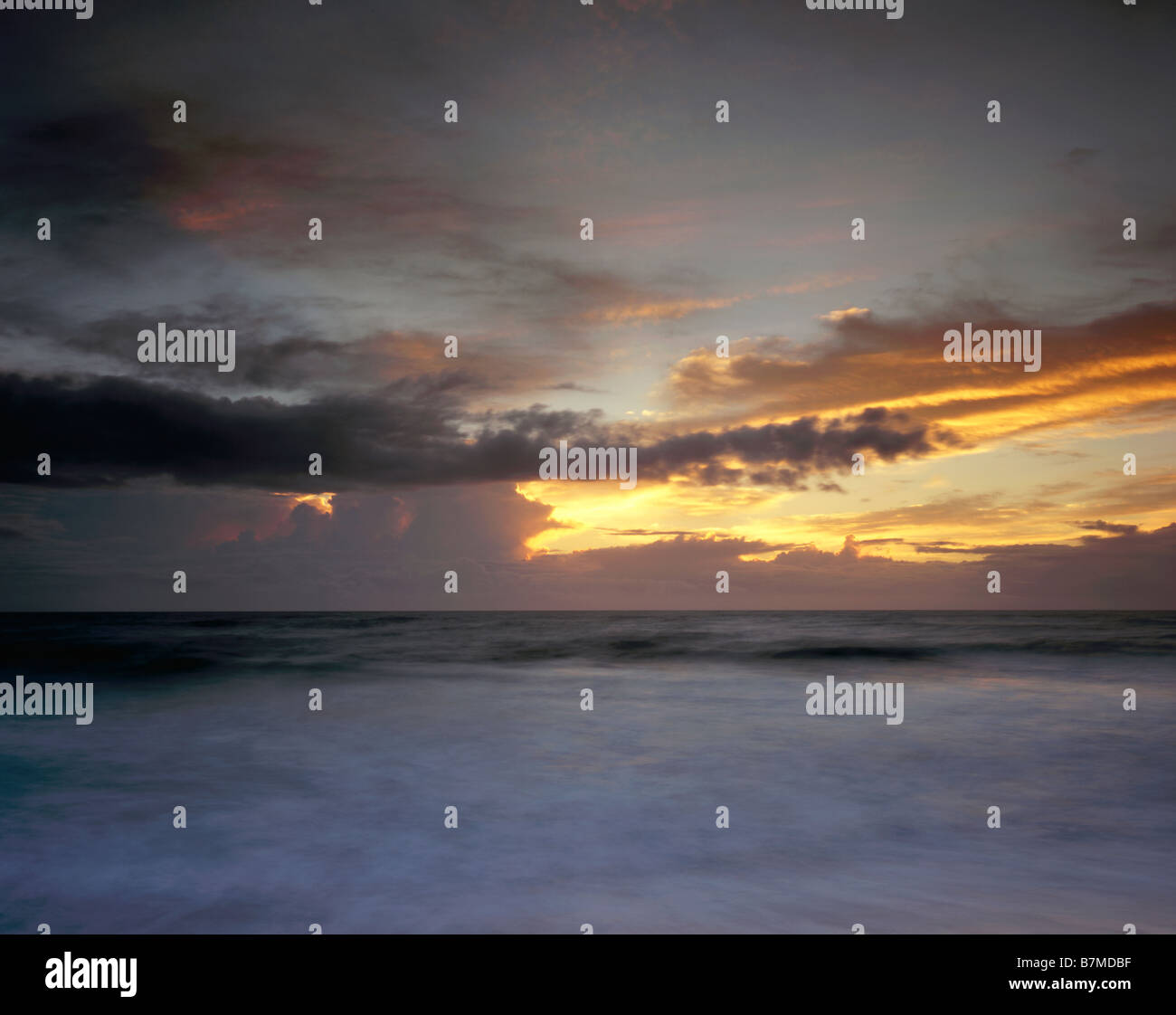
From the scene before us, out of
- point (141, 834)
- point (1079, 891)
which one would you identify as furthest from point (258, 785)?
point (1079, 891)

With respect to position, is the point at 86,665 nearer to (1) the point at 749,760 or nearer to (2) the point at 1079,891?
(1) the point at 749,760

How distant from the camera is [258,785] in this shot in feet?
27.7

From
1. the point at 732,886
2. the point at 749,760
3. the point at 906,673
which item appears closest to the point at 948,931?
the point at 732,886

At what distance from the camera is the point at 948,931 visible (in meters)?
4.61

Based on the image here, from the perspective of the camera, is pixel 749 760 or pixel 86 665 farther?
pixel 86 665

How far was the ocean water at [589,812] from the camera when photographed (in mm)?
5133

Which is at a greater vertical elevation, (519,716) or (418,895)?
(519,716)

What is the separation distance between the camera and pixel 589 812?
7371 mm

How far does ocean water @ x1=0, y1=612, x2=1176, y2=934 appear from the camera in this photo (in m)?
5.13

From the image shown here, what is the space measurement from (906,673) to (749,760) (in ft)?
46.2

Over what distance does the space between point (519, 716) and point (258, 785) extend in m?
5.70
